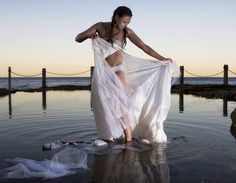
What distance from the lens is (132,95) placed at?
234 inches

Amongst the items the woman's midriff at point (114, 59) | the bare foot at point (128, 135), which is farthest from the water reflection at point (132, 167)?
the woman's midriff at point (114, 59)

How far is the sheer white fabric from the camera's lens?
5.70 metres

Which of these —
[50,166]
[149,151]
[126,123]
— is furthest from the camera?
[126,123]

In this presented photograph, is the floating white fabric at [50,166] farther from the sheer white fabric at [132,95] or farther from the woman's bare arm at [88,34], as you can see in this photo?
the woman's bare arm at [88,34]

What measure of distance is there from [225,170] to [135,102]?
2.13 meters

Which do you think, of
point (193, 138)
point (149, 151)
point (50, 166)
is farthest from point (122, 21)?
point (50, 166)

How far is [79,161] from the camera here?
4352mm

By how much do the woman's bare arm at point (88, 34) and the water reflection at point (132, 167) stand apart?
5.63 feet

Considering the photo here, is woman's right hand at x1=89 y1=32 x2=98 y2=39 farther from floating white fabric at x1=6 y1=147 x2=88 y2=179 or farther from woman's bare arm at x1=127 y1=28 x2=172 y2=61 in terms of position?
floating white fabric at x1=6 y1=147 x2=88 y2=179

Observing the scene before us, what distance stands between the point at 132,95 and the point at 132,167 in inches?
73.3

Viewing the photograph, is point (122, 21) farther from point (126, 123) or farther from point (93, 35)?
point (126, 123)

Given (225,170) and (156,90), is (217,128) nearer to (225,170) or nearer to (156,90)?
(156,90)

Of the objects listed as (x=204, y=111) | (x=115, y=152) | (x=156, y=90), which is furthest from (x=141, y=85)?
(x=204, y=111)

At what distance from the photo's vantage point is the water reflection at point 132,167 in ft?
12.5
